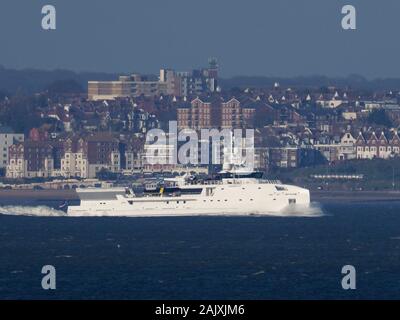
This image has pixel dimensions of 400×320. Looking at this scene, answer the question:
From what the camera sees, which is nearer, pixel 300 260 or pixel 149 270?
pixel 149 270

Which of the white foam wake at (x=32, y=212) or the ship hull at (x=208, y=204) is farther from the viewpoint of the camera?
the white foam wake at (x=32, y=212)

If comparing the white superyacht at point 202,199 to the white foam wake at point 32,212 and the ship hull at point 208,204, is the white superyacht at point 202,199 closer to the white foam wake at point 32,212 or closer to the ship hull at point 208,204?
the ship hull at point 208,204

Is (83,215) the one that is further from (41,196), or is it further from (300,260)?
(41,196)

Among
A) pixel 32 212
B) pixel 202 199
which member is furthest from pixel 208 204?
pixel 32 212

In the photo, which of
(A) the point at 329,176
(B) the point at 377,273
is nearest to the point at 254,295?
(B) the point at 377,273

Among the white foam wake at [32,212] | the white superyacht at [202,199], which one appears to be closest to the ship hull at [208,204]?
the white superyacht at [202,199]

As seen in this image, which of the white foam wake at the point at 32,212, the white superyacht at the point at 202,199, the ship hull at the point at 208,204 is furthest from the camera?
the white foam wake at the point at 32,212

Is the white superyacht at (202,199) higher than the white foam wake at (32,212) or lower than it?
higher

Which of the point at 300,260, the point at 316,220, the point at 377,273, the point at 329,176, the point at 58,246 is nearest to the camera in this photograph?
the point at 377,273
